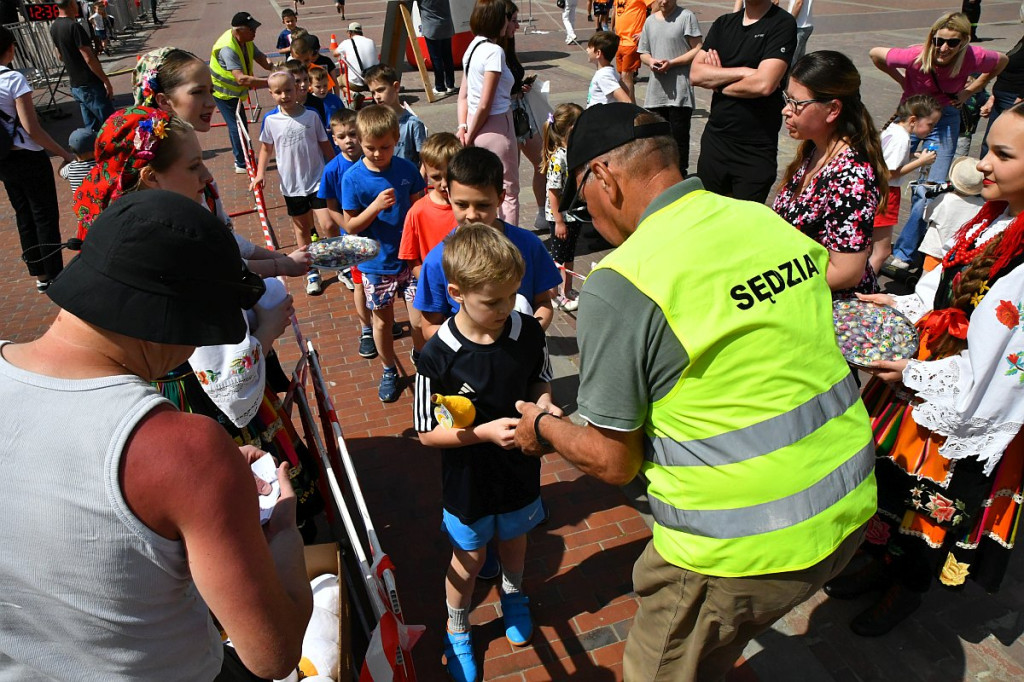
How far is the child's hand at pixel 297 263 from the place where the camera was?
3176mm

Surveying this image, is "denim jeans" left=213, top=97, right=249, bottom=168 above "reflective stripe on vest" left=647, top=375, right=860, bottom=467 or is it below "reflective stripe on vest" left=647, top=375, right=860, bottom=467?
below

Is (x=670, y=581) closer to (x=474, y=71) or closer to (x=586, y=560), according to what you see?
(x=586, y=560)

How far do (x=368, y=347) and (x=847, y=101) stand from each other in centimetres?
376

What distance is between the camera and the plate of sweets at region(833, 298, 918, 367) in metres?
2.76

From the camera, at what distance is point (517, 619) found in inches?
122

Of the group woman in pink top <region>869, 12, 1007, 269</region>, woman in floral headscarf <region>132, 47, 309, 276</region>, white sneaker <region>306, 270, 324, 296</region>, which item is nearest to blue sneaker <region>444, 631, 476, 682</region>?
woman in floral headscarf <region>132, 47, 309, 276</region>

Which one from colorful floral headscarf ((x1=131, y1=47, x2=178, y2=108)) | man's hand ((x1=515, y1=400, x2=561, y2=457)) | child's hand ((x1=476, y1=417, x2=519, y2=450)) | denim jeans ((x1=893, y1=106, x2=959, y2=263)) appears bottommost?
denim jeans ((x1=893, y1=106, x2=959, y2=263))

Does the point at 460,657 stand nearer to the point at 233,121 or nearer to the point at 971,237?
the point at 971,237

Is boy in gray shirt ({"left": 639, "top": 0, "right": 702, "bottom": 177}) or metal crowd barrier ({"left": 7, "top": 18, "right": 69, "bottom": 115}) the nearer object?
boy in gray shirt ({"left": 639, "top": 0, "right": 702, "bottom": 177})

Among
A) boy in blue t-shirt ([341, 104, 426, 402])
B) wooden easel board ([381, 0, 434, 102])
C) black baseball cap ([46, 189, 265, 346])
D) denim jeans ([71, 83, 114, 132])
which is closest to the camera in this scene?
black baseball cap ([46, 189, 265, 346])

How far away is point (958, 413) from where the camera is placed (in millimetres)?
2568

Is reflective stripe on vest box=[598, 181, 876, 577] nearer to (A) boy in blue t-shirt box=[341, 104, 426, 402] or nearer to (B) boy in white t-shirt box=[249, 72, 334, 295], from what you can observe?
(A) boy in blue t-shirt box=[341, 104, 426, 402]

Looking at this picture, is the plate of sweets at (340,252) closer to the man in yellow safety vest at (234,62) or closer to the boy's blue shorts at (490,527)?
the boy's blue shorts at (490,527)

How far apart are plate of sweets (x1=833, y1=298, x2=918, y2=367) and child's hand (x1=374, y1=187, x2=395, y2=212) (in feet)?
8.89
